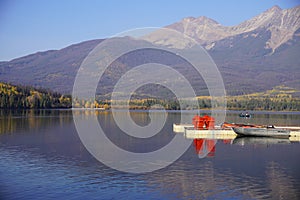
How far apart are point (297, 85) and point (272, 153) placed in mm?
174553

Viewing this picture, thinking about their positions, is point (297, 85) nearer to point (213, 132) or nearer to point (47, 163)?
point (213, 132)

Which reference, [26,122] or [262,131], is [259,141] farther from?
[26,122]

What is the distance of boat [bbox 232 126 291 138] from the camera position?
44188mm

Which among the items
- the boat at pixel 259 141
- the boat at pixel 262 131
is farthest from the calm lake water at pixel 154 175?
the boat at pixel 262 131

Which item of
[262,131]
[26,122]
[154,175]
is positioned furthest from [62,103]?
[154,175]

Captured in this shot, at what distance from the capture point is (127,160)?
28.3 m

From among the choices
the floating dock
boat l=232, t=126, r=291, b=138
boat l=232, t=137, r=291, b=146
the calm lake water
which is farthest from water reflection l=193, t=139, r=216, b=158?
boat l=232, t=126, r=291, b=138

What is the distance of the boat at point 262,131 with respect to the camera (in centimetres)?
4419

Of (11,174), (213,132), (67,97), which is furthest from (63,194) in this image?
(67,97)

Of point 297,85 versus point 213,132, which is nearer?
point 213,132

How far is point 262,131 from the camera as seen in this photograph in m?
44.8

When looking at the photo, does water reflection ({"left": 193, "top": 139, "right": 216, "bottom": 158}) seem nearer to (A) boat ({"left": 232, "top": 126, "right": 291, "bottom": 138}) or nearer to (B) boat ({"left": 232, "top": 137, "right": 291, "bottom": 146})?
(B) boat ({"left": 232, "top": 137, "right": 291, "bottom": 146})

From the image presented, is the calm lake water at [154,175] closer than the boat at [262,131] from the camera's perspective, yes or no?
Yes

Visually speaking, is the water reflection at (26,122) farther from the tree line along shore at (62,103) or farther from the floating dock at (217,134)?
the tree line along shore at (62,103)
